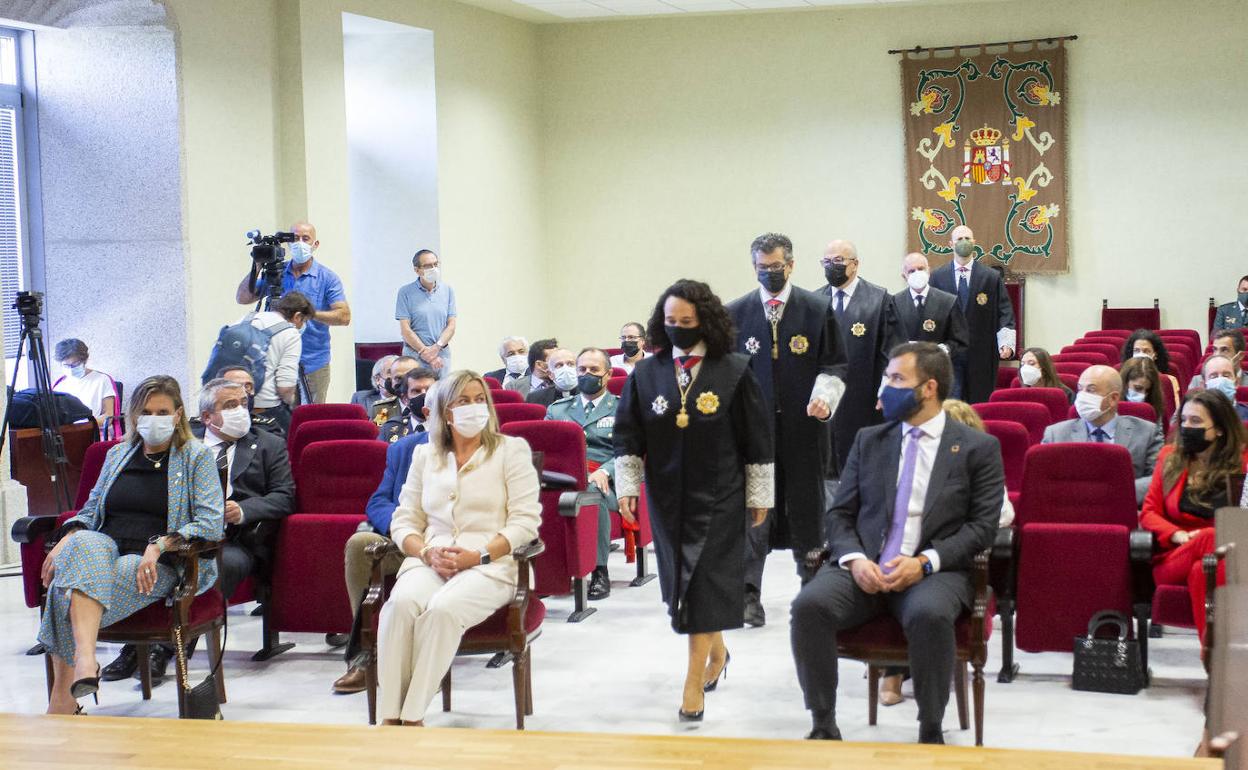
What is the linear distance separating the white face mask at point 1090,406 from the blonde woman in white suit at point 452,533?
2375 millimetres

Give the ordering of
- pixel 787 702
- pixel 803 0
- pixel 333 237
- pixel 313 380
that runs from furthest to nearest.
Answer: pixel 803 0 < pixel 333 237 < pixel 313 380 < pixel 787 702

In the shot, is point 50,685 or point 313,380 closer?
point 50,685

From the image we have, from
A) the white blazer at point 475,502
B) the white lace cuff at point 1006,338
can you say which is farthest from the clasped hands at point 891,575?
the white lace cuff at point 1006,338

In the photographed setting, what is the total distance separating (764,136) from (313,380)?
6307 mm

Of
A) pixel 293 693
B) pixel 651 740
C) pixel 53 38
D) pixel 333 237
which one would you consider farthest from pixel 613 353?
pixel 651 740

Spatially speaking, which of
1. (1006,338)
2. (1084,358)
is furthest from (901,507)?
(1084,358)

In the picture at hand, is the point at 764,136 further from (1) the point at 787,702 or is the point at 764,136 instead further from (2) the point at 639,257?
(1) the point at 787,702

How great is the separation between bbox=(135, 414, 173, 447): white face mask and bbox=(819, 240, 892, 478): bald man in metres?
2.99

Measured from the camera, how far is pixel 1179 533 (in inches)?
187

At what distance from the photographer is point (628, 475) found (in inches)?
180

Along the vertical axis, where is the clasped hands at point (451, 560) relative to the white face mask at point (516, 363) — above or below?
below

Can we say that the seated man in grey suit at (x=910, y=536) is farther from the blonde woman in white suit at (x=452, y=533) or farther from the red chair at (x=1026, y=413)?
the red chair at (x=1026, y=413)

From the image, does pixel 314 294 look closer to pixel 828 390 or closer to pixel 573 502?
pixel 573 502

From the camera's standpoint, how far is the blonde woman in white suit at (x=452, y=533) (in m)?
4.23
